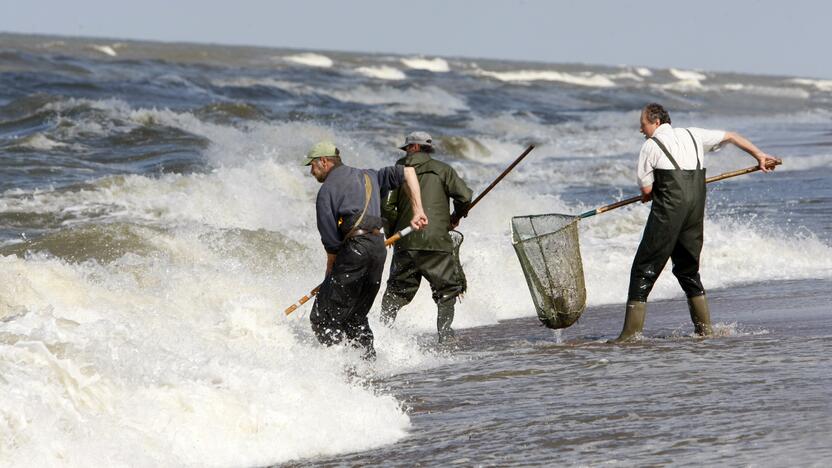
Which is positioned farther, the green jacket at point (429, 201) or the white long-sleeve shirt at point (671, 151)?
the green jacket at point (429, 201)

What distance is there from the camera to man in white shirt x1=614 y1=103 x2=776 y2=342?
8227mm

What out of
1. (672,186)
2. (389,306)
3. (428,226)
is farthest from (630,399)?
(389,306)

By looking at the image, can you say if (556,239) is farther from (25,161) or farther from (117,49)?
(117,49)

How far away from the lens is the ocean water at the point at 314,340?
5.88 meters

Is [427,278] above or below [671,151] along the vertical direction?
below

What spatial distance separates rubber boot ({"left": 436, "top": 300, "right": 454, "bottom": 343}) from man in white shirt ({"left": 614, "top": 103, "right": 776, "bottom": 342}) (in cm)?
151

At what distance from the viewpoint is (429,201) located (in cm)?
902

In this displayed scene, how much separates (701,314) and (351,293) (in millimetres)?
2580

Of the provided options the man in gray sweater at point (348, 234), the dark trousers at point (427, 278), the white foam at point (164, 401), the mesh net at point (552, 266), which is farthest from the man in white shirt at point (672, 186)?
the white foam at point (164, 401)

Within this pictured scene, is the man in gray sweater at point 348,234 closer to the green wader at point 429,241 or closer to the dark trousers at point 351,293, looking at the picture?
the dark trousers at point 351,293

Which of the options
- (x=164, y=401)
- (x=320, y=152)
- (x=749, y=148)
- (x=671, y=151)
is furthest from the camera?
(x=749, y=148)

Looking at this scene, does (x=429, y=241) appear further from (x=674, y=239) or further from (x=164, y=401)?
(x=164, y=401)

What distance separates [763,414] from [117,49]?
76.7m

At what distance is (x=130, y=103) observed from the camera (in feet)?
109
